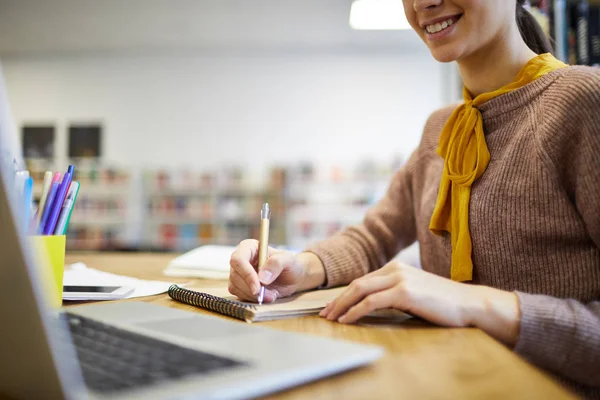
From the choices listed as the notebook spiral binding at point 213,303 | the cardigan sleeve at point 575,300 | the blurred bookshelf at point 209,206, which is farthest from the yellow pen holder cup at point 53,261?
the blurred bookshelf at point 209,206

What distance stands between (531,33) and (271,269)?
2.14 feet

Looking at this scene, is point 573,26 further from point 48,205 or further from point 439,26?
point 48,205

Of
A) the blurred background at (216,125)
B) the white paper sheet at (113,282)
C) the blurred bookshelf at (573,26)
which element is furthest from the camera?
the blurred background at (216,125)

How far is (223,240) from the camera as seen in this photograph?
Result: 569 centimetres

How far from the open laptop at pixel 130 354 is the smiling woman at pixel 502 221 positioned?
19cm

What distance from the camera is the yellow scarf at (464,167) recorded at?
0.78m

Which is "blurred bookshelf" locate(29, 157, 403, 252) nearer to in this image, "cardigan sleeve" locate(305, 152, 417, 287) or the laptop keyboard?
"cardigan sleeve" locate(305, 152, 417, 287)

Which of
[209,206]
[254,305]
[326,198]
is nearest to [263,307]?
[254,305]

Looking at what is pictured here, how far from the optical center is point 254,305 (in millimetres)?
621

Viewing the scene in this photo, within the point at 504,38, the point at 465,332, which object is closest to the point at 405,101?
the point at 504,38

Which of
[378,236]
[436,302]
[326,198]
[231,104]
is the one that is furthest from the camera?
[231,104]

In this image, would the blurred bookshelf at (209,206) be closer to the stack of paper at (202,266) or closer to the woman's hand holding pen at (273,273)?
the stack of paper at (202,266)

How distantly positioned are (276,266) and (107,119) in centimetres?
580

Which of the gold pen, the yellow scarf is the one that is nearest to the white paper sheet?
the gold pen
